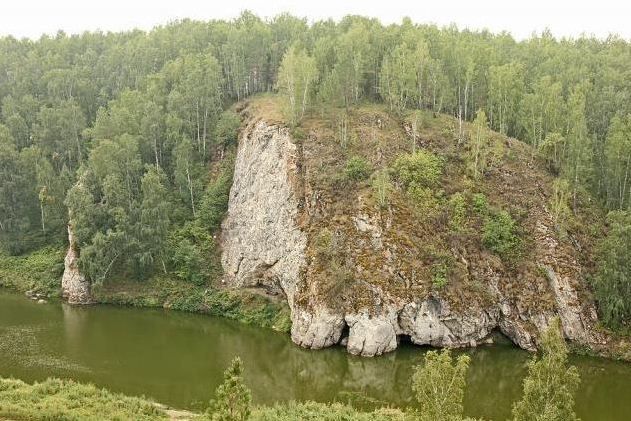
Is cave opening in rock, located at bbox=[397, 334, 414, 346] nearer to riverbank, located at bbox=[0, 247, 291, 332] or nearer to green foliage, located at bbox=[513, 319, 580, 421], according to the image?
riverbank, located at bbox=[0, 247, 291, 332]

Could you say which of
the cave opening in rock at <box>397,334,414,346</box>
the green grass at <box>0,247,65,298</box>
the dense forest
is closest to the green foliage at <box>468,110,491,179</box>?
the dense forest

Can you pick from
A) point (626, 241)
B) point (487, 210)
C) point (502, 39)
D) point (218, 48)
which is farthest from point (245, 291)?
point (502, 39)

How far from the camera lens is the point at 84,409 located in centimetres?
2884

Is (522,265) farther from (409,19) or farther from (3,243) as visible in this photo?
(3,243)

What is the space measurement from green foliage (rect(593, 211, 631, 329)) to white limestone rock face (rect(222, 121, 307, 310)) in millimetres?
25502

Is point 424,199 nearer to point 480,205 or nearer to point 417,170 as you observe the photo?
point 417,170

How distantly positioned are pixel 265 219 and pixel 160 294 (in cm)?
1325

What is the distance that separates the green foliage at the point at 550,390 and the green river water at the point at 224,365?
14578mm

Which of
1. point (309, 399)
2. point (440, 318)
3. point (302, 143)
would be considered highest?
point (302, 143)

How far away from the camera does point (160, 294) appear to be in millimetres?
59000

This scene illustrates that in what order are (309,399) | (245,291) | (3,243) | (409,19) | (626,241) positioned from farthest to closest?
(409,19)
(3,243)
(245,291)
(626,241)
(309,399)

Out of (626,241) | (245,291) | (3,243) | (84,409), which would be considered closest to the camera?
(84,409)

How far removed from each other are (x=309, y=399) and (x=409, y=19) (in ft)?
206

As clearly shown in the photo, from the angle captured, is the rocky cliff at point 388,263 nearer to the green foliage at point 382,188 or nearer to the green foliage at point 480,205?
the green foliage at point 382,188
